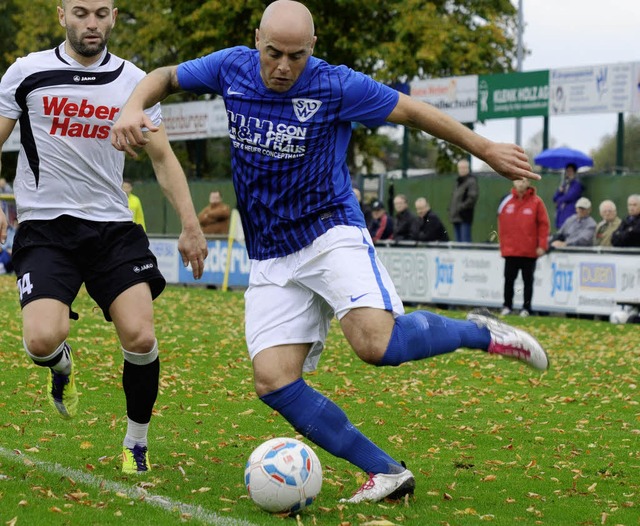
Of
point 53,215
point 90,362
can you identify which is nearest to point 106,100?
point 53,215

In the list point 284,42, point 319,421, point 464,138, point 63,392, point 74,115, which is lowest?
point 63,392

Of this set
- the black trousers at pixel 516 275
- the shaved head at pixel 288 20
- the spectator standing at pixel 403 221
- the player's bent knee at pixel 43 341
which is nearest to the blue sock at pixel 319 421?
the player's bent knee at pixel 43 341

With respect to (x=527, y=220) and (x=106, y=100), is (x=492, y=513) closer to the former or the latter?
(x=106, y=100)

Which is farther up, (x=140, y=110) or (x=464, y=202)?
(x=140, y=110)

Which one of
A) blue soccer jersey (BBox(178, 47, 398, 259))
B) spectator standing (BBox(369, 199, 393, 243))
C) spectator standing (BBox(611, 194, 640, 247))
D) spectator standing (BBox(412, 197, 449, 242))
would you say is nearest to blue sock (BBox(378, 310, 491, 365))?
blue soccer jersey (BBox(178, 47, 398, 259))

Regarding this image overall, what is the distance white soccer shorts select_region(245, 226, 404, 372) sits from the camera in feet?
18.5

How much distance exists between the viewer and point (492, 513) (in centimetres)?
580

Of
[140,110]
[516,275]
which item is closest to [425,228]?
[516,275]

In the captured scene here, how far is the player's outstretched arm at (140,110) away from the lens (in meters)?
5.27

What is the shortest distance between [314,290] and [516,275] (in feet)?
42.2

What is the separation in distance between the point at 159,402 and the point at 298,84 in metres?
4.47

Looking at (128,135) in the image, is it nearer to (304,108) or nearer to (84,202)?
(304,108)

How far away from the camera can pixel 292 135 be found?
5.67 meters

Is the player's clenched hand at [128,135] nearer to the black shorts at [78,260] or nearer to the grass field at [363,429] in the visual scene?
the black shorts at [78,260]
